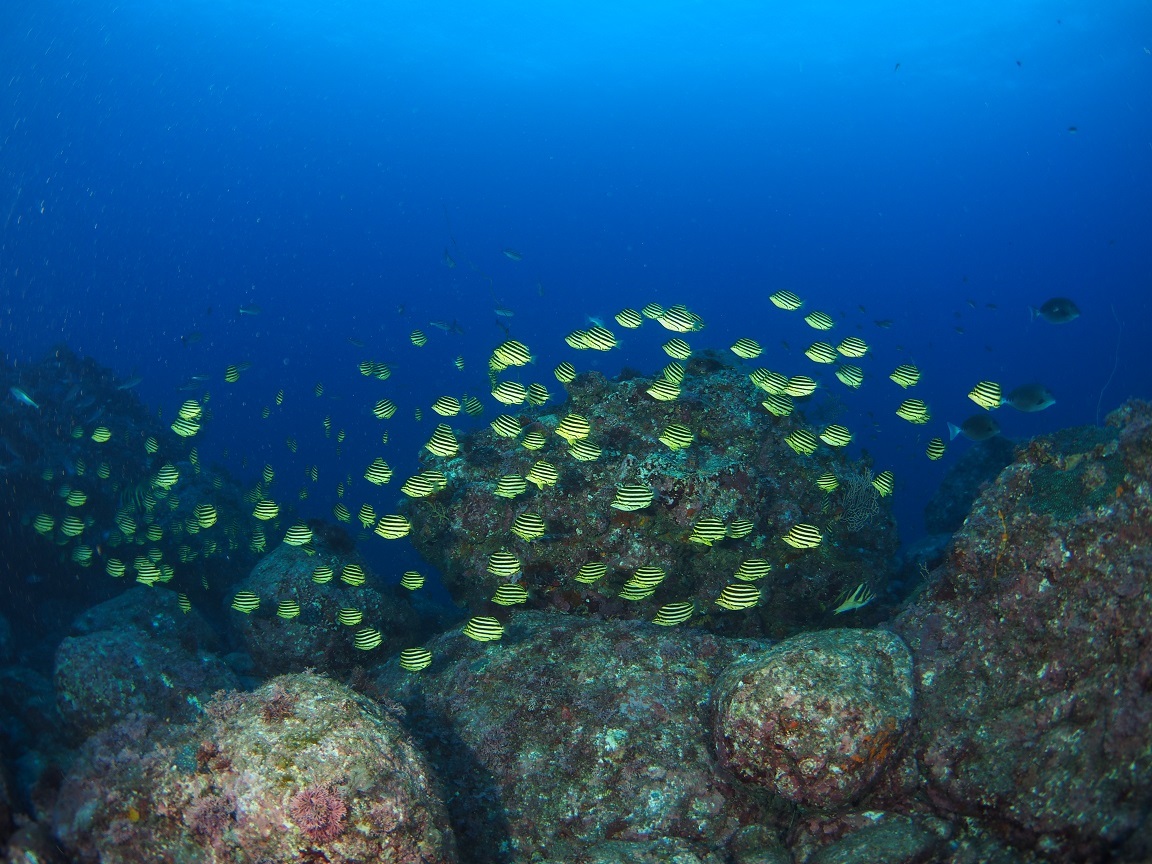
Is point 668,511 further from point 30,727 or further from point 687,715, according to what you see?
point 30,727

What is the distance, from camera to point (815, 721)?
4.67m

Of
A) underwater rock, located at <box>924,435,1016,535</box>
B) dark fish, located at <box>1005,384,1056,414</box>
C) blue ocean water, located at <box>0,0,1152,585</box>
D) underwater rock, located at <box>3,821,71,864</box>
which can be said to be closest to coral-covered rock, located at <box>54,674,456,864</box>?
underwater rock, located at <box>3,821,71,864</box>

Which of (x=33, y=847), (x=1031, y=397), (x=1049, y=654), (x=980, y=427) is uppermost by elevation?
(x=1031, y=397)

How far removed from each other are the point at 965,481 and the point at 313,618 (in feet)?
49.1

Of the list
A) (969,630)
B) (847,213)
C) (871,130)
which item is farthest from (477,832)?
(847,213)

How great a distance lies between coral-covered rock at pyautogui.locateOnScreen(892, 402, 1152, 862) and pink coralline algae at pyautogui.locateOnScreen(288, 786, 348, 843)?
4.49 m

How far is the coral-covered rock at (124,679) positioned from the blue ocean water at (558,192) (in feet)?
81.6

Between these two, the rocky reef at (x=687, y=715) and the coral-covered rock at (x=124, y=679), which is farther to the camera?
the coral-covered rock at (x=124, y=679)

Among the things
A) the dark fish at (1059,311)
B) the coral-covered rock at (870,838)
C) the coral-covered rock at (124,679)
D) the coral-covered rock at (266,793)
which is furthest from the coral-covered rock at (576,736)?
the dark fish at (1059,311)

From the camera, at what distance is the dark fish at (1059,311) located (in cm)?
1061

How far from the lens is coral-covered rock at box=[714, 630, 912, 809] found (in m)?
4.66

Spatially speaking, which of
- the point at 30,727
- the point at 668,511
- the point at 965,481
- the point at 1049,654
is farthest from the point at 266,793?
the point at 965,481

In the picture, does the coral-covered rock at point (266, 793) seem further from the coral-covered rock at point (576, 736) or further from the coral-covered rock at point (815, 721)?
the coral-covered rock at point (815, 721)

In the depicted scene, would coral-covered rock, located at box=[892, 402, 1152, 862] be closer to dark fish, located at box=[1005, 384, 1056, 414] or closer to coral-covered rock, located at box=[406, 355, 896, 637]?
coral-covered rock, located at box=[406, 355, 896, 637]
